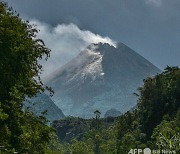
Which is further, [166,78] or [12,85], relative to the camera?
[166,78]

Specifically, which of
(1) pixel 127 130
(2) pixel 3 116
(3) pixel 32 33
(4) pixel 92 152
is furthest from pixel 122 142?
(2) pixel 3 116

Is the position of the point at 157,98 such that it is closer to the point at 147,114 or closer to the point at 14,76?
the point at 147,114

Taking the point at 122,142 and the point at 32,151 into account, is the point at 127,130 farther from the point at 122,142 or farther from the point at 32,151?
the point at 32,151

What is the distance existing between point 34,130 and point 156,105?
6736cm

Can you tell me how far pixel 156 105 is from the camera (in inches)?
3467

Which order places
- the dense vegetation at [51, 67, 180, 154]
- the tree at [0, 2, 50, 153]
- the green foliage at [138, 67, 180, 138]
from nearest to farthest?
1. the tree at [0, 2, 50, 153]
2. the dense vegetation at [51, 67, 180, 154]
3. the green foliage at [138, 67, 180, 138]

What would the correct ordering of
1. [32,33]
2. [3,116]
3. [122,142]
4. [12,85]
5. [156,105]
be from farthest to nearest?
1. [156,105]
2. [122,142]
3. [32,33]
4. [12,85]
5. [3,116]

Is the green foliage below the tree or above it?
above

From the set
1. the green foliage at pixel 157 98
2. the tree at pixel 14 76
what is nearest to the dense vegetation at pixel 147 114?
the green foliage at pixel 157 98

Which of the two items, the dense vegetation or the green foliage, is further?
the green foliage

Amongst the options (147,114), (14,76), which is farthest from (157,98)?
(14,76)

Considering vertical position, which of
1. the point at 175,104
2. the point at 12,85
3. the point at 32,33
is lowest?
the point at 12,85

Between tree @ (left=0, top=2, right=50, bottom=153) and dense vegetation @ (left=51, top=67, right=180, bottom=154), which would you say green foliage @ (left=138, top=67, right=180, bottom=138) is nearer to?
dense vegetation @ (left=51, top=67, right=180, bottom=154)

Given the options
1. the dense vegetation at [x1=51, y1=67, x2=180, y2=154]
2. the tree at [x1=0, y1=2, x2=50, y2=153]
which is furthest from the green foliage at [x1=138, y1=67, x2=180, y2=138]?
the tree at [x1=0, y1=2, x2=50, y2=153]
